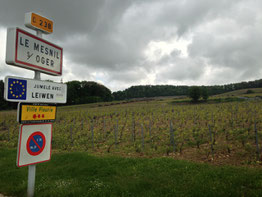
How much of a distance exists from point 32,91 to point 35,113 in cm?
50

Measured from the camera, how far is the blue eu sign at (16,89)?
3.14m

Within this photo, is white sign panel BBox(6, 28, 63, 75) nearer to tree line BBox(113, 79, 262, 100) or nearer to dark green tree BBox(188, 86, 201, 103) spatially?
dark green tree BBox(188, 86, 201, 103)

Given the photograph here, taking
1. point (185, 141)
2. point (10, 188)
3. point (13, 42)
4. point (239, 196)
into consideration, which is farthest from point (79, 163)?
point (185, 141)

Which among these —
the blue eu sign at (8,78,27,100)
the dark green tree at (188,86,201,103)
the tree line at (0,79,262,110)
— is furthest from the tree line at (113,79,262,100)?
the blue eu sign at (8,78,27,100)

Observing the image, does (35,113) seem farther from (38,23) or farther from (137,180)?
(137,180)

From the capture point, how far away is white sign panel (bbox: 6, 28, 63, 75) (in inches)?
132

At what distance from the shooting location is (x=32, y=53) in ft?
12.2

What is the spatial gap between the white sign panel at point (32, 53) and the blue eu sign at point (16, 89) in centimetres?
40

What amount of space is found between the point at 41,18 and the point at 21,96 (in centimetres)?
206

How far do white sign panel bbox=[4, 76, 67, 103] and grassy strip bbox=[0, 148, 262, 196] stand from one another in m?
2.40

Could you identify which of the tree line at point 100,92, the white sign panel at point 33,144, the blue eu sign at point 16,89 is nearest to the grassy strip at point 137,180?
the white sign panel at point 33,144

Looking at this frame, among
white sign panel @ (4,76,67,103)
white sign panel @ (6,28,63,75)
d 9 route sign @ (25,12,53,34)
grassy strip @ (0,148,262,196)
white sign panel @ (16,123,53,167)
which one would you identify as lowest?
grassy strip @ (0,148,262,196)

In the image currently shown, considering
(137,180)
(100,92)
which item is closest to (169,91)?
(100,92)

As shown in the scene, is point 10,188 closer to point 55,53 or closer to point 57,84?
point 57,84
